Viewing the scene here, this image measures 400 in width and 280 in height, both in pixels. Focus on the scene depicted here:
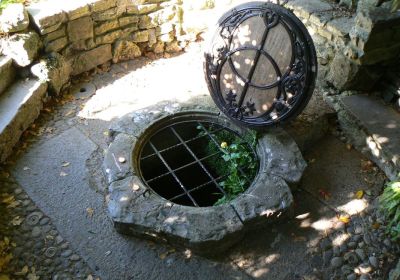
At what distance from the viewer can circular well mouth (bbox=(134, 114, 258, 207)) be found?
A: 396cm

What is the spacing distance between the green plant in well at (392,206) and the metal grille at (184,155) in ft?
4.24

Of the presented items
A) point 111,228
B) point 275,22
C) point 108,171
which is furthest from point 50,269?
point 275,22

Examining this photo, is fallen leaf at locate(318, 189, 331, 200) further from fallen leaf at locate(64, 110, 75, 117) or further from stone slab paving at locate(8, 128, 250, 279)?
fallen leaf at locate(64, 110, 75, 117)

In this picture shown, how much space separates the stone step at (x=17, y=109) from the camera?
405 centimetres

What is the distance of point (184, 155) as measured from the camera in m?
4.68

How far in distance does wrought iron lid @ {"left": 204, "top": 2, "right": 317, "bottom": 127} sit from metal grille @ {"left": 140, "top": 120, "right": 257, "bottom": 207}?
14.0 inches

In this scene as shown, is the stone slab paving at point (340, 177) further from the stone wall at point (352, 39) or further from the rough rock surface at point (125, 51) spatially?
the rough rock surface at point (125, 51)

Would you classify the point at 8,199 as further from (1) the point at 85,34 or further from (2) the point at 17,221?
(1) the point at 85,34

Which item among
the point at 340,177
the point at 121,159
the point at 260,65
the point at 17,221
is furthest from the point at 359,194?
the point at 17,221

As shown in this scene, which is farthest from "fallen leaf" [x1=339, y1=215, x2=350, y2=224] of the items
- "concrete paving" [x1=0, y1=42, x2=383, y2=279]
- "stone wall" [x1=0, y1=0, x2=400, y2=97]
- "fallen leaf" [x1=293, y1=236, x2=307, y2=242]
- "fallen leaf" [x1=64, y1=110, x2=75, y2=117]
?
"fallen leaf" [x1=64, y1=110, x2=75, y2=117]

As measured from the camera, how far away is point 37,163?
4.12 metres

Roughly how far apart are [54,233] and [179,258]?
46.7 inches

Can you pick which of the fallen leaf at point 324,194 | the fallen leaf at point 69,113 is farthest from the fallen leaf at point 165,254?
the fallen leaf at point 69,113

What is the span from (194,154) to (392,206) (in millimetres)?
1989
